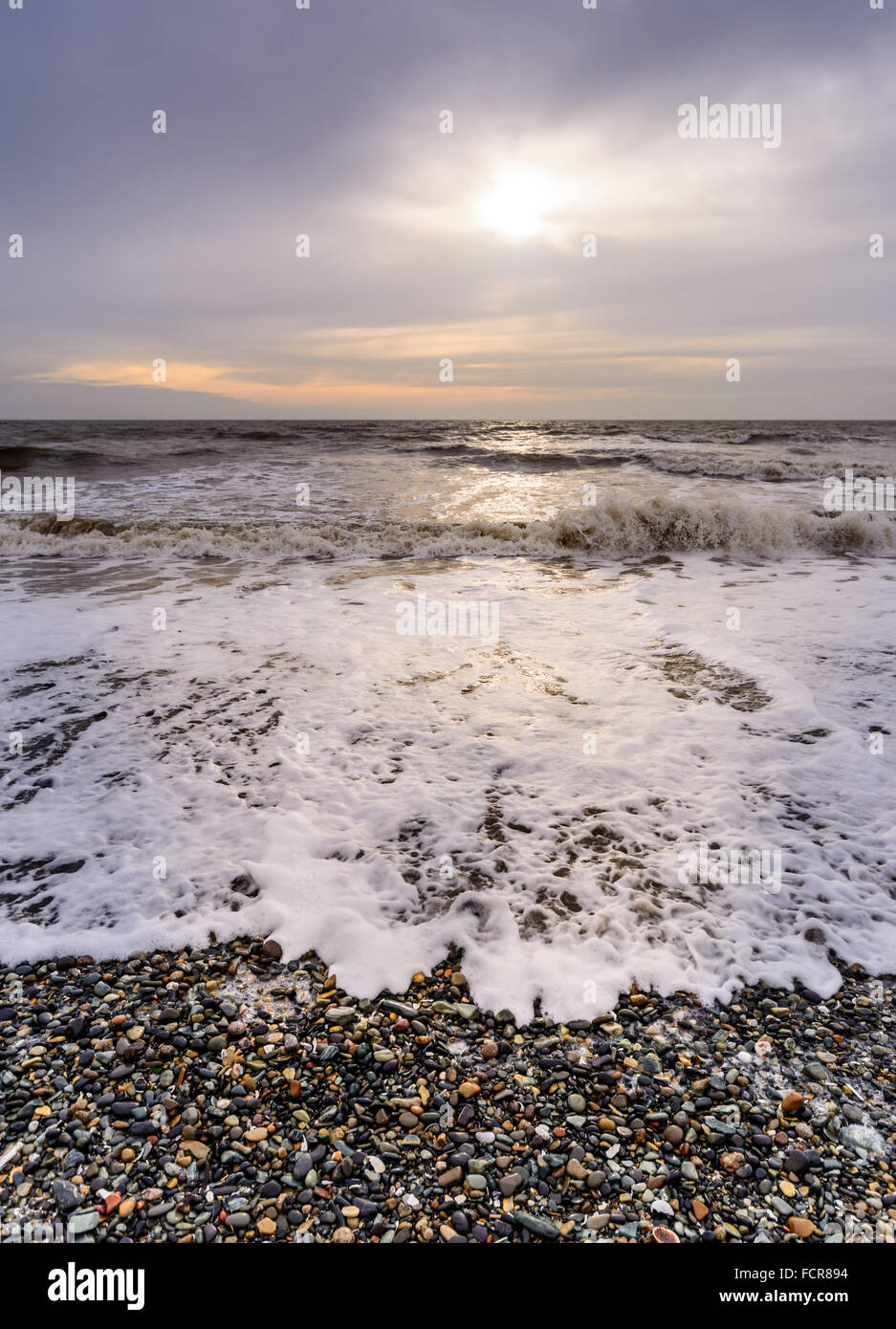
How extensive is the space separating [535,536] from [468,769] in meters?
10.7

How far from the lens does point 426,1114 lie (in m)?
2.65

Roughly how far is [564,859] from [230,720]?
3.45 metres

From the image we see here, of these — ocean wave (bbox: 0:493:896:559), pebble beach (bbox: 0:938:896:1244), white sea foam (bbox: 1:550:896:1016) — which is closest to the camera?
pebble beach (bbox: 0:938:896:1244)

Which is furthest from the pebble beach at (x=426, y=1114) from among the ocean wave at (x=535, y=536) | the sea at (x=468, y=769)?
the ocean wave at (x=535, y=536)

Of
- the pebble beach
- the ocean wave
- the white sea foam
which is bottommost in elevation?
the pebble beach

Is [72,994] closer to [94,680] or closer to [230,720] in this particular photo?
[230,720]

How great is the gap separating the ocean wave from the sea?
128cm

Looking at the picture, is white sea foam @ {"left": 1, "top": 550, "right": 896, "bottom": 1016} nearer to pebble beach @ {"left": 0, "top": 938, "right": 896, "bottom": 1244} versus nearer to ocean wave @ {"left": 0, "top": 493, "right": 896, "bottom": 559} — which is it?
pebble beach @ {"left": 0, "top": 938, "right": 896, "bottom": 1244}

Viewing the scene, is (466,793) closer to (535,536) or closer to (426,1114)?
(426,1114)

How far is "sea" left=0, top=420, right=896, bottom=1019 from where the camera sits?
366 centimetres

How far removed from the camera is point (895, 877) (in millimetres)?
4047

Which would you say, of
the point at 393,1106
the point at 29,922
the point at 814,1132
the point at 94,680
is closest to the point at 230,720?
the point at 94,680

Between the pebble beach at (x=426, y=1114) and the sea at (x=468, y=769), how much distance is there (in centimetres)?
24

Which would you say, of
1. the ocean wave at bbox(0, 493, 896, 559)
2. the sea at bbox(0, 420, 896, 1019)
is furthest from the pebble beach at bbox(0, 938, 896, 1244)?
the ocean wave at bbox(0, 493, 896, 559)
